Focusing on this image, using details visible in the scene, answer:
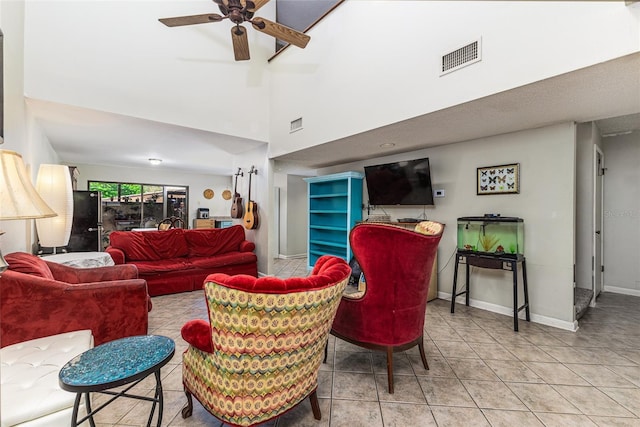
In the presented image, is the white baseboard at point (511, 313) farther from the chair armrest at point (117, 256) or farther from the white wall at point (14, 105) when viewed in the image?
the white wall at point (14, 105)

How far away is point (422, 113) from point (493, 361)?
7.09 ft

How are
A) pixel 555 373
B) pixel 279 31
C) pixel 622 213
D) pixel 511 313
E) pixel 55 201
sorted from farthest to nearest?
pixel 622 213
pixel 511 313
pixel 279 31
pixel 55 201
pixel 555 373

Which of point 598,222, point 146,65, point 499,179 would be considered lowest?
point 598,222

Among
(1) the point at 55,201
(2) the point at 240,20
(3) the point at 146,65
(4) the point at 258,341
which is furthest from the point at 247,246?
(4) the point at 258,341

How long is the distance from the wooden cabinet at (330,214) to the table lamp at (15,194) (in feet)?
12.7

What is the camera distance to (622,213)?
3.89 m

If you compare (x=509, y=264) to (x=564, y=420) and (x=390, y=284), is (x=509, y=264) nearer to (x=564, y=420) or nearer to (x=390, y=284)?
(x=564, y=420)

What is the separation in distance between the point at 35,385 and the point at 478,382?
2.53m

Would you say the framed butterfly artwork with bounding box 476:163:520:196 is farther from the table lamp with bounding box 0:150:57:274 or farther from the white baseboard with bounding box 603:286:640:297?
the table lamp with bounding box 0:150:57:274

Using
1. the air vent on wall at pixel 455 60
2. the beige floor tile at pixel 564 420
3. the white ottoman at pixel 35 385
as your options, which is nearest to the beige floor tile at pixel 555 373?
the beige floor tile at pixel 564 420

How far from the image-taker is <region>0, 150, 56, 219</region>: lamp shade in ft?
4.16

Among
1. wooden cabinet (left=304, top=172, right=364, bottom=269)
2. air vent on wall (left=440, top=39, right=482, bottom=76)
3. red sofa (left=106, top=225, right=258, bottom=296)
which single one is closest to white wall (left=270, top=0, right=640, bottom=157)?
air vent on wall (left=440, top=39, right=482, bottom=76)

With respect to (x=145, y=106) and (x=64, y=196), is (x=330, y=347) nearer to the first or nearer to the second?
(x=64, y=196)

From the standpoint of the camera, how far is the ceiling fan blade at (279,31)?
2699mm
